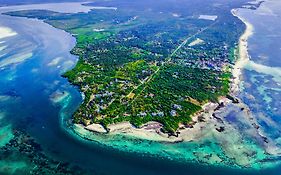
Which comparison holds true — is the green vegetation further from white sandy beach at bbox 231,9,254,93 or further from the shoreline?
white sandy beach at bbox 231,9,254,93

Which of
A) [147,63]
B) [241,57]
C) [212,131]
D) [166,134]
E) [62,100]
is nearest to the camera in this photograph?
[166,134]

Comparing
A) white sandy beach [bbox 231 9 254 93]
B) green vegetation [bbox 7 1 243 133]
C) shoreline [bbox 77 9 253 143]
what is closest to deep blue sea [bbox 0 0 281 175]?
white sandy beach [bbox 231 9 254 93]

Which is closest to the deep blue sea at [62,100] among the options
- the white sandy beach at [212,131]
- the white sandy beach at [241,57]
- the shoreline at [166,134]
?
the white sandy beach at [241,57]

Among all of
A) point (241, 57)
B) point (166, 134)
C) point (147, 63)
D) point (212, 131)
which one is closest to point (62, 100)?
point (166, 134)

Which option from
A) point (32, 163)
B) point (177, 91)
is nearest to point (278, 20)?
point (177, 91)

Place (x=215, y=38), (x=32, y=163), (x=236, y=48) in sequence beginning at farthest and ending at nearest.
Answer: (x=215, y=38), (x=236, y=48), (x=32, y=163)

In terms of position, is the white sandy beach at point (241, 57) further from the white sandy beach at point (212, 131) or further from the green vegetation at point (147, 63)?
the white sandy beach at point (212, 131)

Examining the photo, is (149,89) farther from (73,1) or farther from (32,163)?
(73,1)

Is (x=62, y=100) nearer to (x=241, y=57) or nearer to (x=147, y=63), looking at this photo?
(x=147, y=63)

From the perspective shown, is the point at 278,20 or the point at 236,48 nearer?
the point at 236,48
